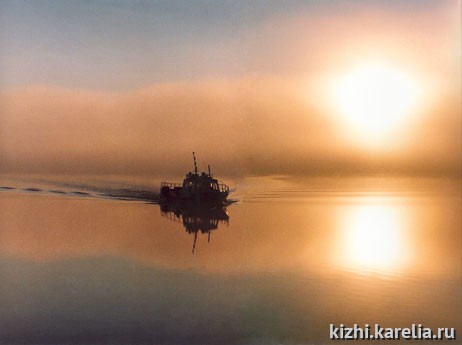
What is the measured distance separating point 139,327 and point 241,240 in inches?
193

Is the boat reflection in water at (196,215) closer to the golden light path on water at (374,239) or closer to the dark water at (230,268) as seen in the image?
the dark water at (230,268)

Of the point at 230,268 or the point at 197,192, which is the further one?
the point at 197,192

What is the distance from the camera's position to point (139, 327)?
6.25 m

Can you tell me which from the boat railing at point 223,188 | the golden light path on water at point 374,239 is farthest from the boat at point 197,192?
the golden light path on water at point 374,239

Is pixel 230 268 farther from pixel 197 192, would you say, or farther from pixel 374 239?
pixel 197 192

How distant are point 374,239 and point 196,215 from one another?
5.10 metres

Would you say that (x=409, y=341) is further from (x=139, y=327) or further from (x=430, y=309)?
(x=139, y=327)

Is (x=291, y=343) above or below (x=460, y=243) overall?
below

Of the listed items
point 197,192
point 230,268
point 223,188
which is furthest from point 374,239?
point 223,188

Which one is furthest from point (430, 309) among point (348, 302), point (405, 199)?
point (405, 199)

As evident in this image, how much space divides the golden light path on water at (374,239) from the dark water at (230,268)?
0.03 meters

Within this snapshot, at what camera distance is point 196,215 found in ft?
49.0

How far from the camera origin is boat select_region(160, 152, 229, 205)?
1565 cm

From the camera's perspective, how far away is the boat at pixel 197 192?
15648mm
